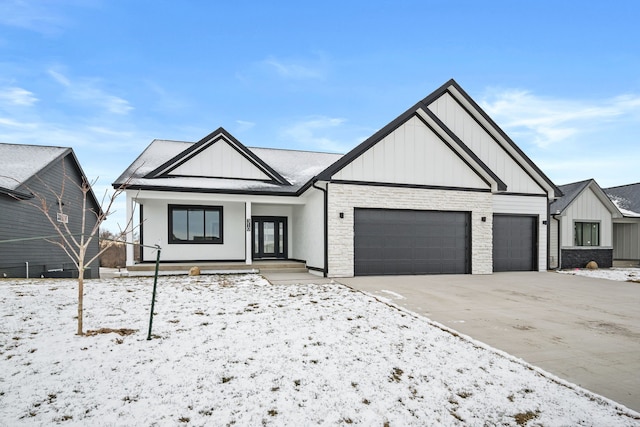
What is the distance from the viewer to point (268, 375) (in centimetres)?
358

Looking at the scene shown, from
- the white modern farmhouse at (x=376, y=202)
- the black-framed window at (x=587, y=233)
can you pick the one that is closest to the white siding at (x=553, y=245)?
the black-framed window at (x=587, y=233)

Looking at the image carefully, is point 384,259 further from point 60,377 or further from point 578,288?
point 60,377

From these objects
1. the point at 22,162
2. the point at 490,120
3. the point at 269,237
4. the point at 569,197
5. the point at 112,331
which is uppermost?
→ the point at 490,120

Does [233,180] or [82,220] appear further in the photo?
[233,180]

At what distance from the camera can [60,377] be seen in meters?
3.47

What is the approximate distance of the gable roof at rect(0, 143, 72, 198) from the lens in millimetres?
12719

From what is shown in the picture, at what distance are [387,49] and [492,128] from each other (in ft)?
19.6

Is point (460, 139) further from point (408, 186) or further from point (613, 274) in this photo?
point (613, 274)

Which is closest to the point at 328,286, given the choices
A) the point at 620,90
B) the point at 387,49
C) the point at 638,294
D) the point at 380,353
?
the point at 380,353

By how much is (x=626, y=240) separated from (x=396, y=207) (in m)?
17.3

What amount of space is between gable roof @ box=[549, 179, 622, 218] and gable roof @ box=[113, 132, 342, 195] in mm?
11529

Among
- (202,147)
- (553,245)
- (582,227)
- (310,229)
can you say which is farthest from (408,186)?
(582,227)

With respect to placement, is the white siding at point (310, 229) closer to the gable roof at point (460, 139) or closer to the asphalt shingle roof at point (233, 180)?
the asphalt shingle roof at point (233, 180)

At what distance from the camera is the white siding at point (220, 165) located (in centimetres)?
1365
